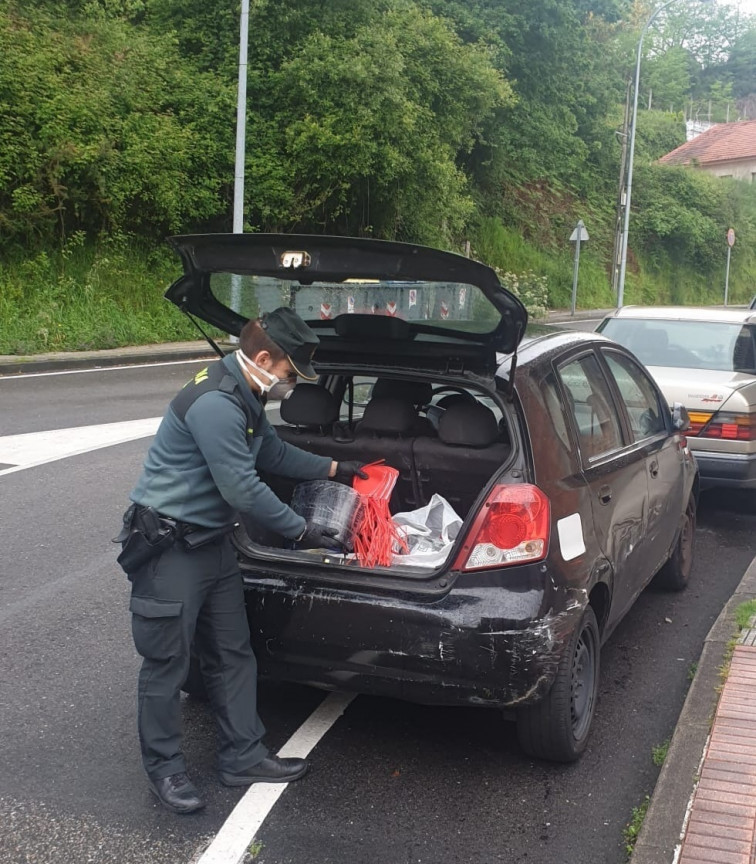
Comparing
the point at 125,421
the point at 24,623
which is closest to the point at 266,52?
the point at 125,421

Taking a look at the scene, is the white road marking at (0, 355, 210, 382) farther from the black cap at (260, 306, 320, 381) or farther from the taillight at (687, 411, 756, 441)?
the black cap at (260, 306, 320, 381)

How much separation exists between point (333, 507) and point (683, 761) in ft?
5.37

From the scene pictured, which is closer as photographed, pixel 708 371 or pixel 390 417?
pixel 390 417

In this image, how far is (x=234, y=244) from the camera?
384 centimetres

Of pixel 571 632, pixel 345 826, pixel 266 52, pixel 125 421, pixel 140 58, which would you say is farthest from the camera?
pixel 266 52

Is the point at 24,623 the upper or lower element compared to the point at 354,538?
lower

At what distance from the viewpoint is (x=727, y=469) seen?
23.8ft

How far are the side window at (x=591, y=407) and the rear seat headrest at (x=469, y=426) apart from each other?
350mm

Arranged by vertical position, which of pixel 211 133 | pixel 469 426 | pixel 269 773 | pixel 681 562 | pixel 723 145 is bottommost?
pixel 269 773

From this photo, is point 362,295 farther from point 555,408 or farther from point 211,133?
point 211,133

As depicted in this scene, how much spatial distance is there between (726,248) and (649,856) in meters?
49.3

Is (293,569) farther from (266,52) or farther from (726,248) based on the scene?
(726,248)

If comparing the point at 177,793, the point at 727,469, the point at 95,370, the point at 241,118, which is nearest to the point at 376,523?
A: the point at 177,793

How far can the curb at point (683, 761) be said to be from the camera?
127 inches
